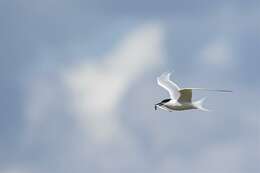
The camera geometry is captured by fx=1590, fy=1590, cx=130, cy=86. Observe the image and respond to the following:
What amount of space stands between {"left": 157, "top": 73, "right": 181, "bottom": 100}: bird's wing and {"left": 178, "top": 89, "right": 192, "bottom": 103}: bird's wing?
441 millimetres

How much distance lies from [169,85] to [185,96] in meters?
4.16

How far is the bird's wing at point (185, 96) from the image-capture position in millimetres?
152125

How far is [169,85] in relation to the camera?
156 metres

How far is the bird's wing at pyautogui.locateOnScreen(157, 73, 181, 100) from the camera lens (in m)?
154

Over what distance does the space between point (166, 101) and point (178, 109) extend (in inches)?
66.7

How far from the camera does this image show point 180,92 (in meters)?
153

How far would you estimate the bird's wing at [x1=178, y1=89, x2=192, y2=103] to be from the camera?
15212cm

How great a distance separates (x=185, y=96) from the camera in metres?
153

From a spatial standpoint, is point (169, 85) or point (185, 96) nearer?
point (185, 96)

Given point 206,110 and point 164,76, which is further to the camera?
point 164,76

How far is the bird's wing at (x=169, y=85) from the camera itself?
154 meters

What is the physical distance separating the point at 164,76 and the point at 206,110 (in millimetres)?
12943

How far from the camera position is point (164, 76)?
159125mm

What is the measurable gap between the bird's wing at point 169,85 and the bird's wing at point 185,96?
441mm
